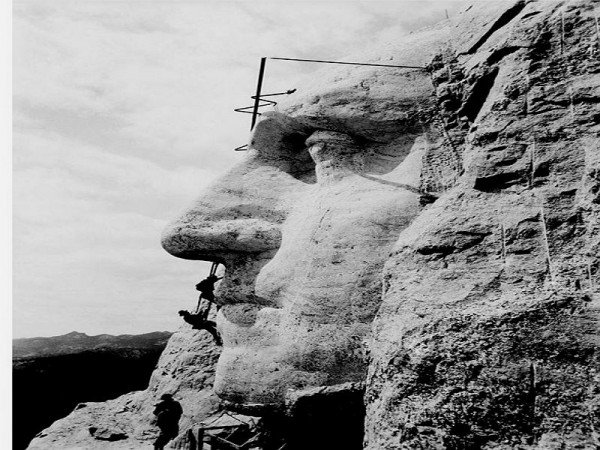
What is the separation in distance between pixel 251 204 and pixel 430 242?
2804mm

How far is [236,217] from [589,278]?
3818mm

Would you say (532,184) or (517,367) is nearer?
(517,367)

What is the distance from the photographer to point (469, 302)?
3408 millimetres

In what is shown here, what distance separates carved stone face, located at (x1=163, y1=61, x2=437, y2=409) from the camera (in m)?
4.89

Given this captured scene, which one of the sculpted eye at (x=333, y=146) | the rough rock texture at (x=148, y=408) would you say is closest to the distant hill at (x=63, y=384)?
the rough rock texture at (x=148, y=408)

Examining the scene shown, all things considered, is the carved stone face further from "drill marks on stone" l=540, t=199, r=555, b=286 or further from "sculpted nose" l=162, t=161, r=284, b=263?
"drill marks on stone" l=540, t=199, r=555, b=286

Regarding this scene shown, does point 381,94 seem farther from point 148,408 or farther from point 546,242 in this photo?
point 148,408

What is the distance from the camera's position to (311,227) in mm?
5320

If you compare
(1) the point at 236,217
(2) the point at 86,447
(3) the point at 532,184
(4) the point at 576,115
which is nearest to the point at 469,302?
(3) the point at 532,184

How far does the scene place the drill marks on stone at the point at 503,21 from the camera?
4219 millimetres

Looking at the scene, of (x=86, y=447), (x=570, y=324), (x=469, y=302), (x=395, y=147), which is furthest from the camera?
(x=86, y=447)

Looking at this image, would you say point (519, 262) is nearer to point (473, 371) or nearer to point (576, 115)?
point (473, 371)

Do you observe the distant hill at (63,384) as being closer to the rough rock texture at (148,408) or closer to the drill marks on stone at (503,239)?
the rough rock texture at (148,408)

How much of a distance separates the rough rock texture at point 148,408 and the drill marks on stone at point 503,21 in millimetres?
6447
